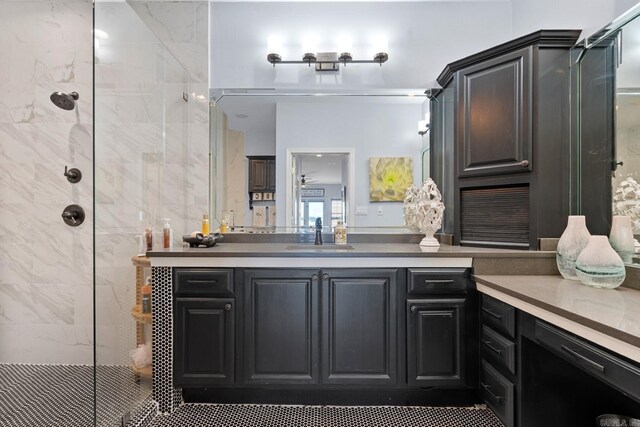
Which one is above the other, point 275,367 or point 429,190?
point 429,190

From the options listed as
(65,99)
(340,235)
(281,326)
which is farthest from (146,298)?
(65,99)

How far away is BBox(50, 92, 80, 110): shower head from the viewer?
2084 mm

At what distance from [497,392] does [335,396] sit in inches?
35.2

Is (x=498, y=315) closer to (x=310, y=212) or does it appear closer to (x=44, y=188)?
(x=310, y=212)

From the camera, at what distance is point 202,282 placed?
1.79m

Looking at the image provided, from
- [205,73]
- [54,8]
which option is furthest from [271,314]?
[54,8]

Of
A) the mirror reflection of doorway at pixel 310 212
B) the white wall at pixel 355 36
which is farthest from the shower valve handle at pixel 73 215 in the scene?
the mirror reflection of doorway at pixel 310 212

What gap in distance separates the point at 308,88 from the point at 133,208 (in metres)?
1.53

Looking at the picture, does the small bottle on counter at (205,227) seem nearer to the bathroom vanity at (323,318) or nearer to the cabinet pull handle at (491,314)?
the bathroom vanity at (323,318)

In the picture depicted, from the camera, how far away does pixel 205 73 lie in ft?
7.87

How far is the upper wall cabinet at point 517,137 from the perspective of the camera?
1780 mm

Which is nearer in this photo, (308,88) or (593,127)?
(593,127)

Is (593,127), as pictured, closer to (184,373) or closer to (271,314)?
(271,314)

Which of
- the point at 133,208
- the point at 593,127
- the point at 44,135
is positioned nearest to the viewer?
the point at 593,127
